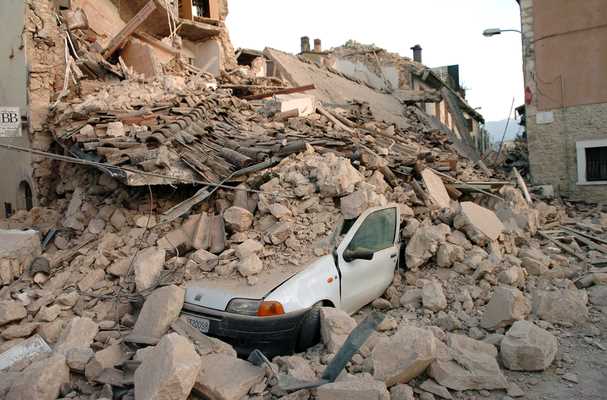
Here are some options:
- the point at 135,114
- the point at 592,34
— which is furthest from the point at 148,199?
the point at 592,34

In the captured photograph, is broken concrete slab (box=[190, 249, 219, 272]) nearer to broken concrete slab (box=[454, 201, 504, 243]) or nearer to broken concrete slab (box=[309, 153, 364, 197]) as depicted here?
broken concrete slab (box=[309, 153, 364, 197])

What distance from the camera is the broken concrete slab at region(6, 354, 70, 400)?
12.6ft

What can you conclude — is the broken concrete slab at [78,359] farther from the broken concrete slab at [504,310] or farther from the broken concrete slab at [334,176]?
the broken concrete slab at [504,310]

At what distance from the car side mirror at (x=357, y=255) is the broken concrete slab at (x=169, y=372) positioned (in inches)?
84.5

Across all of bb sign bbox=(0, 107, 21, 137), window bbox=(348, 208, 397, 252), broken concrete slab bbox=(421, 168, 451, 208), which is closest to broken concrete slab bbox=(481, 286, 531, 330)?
window bbox=(348, 208, 397, 252)

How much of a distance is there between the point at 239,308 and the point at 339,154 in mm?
3838

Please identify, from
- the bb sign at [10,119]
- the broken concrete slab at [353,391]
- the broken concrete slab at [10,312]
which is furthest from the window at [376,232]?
the bb sign at [10,119]

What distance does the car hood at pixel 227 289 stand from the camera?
15.5 feet

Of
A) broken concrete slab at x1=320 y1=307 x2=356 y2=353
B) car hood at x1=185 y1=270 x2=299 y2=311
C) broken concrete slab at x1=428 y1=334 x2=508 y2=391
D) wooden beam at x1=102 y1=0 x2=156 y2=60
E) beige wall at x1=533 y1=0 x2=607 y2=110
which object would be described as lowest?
broken concrete slab at x1=428 y1=334 x2=508 y2=391

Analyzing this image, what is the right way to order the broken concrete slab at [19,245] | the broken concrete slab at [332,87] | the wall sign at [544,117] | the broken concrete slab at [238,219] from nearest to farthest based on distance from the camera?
the broken concrete slab at [238,219] → the broken concrete slab at [19,245] → the wall sign at [544,117] → the broken concrete slab at [332,87]

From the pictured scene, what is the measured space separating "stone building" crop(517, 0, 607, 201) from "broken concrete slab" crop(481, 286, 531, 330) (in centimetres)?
966

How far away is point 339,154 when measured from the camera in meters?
7.78

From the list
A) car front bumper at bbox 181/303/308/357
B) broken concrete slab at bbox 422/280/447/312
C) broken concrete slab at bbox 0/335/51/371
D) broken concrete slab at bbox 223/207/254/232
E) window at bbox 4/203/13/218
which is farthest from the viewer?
window at bbox 4/203/13/218

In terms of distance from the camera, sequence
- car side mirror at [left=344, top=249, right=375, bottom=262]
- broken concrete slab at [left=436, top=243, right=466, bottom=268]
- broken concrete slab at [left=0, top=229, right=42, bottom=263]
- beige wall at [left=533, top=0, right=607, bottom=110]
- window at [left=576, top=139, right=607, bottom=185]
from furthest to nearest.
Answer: window at [left=576, top=139, right=607, bottom=185] → beige wall at [left=533, top=0, right=607, bottom=110] → broken concrete slab at [left=0, top=229, right=42, bottom=263] → broken concrete slab at [left=436, top=243, right=466, bottom=268] → car side mirror at [left=344, top=249, right=375, bottom=262]
